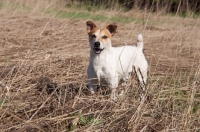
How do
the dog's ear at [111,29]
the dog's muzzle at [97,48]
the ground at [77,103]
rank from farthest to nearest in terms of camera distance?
the dog's ear at [111,29]
the dog's muzzle at [97,48]
the ground at [77,103]

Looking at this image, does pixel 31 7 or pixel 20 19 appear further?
pixel 31 7

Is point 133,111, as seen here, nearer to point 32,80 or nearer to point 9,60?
point 32,80

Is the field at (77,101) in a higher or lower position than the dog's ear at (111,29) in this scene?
lower

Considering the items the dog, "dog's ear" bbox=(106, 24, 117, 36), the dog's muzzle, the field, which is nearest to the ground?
the field

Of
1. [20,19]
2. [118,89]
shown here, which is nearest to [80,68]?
[118,89]

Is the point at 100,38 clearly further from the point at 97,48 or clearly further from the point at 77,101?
the point at 77,101

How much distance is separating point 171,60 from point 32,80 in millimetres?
3257

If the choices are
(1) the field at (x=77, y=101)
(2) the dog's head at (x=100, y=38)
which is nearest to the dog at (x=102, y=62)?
(2) the dog's head at (x=100, y=38)

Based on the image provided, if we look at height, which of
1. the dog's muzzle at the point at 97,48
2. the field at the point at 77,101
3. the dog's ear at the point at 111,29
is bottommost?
the field at the point at 77,101

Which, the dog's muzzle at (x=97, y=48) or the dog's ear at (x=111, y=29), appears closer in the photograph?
the dog's muzzle at (x=97, y=48)

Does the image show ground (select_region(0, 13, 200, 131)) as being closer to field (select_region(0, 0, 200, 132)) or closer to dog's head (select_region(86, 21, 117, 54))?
field (select_region(0, 0, 200, 132))

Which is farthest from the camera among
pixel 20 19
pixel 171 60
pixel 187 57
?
pixel 20 19

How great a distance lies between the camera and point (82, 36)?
311 inches

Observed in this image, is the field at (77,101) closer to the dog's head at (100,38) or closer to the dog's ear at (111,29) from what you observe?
the dog's head at (100,38)
